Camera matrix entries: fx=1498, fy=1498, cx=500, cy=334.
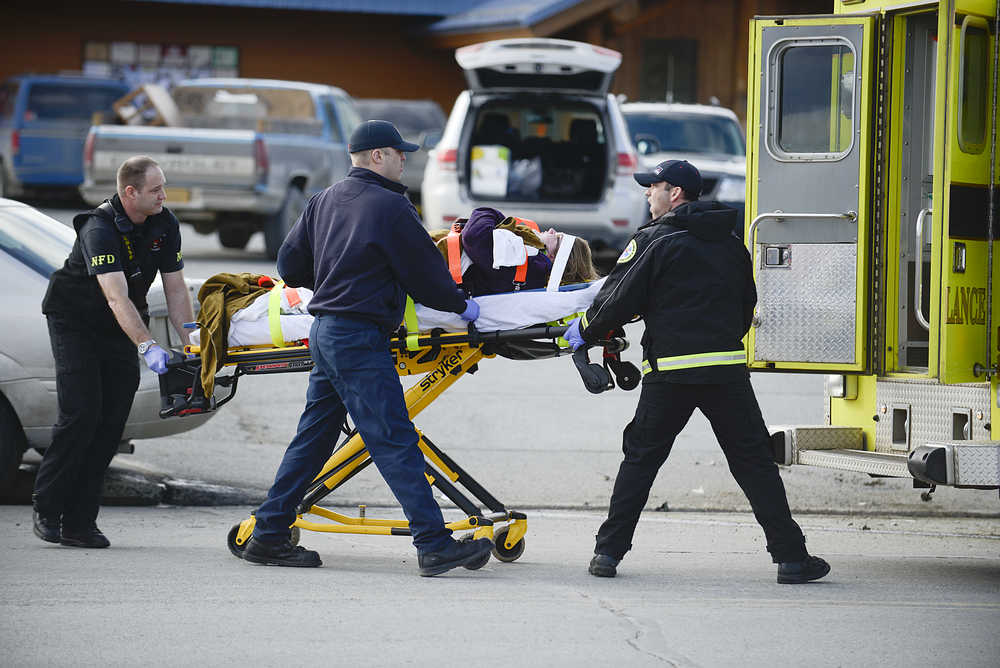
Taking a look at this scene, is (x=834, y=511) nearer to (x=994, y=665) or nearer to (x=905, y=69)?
(x=905, y=69)

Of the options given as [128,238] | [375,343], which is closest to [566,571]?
[375,343]

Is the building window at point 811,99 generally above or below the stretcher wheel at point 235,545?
above

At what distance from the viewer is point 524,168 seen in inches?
601

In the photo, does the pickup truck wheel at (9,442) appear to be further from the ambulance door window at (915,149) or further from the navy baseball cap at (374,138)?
the ambulance door window at (915,149)

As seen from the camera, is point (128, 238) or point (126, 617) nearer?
point (126, 617)

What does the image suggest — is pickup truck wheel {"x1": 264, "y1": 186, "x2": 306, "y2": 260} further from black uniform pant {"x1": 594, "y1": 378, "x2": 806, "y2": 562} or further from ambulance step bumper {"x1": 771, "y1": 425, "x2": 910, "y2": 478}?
black uniform pant {"x1": 594, "y1": 378, "x2": 806, "y2": 562}

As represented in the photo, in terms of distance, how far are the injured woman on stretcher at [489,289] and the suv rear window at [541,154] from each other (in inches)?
322

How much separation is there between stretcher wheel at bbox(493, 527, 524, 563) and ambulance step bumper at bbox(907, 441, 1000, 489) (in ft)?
6.05

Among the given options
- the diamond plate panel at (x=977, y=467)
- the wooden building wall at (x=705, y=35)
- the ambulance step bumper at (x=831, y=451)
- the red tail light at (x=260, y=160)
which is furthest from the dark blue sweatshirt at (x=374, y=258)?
the wooden building wall at (x=705, y=35)

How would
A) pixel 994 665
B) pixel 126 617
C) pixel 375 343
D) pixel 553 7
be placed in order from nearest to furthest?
1. pixel 994 665
2. pixel 126 617
3. pixel 375 343
4. pixel 553 7

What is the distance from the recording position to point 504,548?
6.87 meters

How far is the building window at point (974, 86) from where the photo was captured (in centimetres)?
701

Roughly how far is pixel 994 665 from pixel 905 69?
131 inches

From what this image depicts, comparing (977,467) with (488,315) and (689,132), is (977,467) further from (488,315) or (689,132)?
(689,132)
